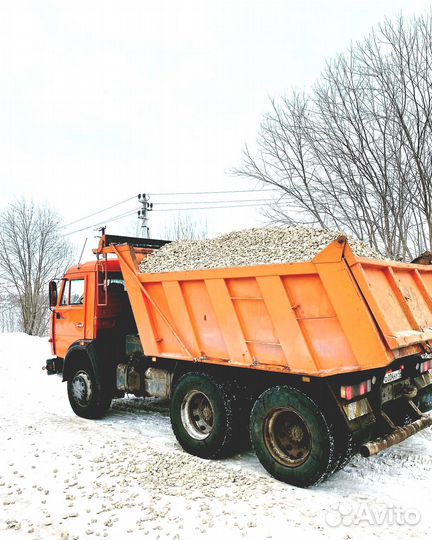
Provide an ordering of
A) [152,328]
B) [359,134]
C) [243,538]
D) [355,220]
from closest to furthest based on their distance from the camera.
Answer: [243,538]
[152,328]
[359,134]
[355,220]

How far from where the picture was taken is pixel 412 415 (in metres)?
5.39

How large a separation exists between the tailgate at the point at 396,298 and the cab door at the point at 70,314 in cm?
495

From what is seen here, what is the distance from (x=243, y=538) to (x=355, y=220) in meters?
12.1

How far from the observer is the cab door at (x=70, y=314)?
762cm

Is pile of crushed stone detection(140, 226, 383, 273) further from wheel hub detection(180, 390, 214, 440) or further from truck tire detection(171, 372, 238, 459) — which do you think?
wheel hub detection(180, 390, 214, 440)

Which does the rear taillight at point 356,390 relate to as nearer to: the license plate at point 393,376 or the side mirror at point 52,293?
the license plate at point 393,376

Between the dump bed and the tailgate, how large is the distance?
10 mm

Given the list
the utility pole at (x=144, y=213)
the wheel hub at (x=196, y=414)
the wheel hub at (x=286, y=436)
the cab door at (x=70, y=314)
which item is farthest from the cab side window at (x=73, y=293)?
the utility pole at (x=144, y=213)

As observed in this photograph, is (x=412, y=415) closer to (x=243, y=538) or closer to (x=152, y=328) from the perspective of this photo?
(x=243, y=538)

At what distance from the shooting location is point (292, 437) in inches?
191

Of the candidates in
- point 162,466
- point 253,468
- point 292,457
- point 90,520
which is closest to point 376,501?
point 292,457

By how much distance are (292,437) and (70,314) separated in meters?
4.73

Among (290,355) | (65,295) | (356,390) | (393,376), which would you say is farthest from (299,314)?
(65,295)

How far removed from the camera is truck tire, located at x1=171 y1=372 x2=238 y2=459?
5.35 metres
